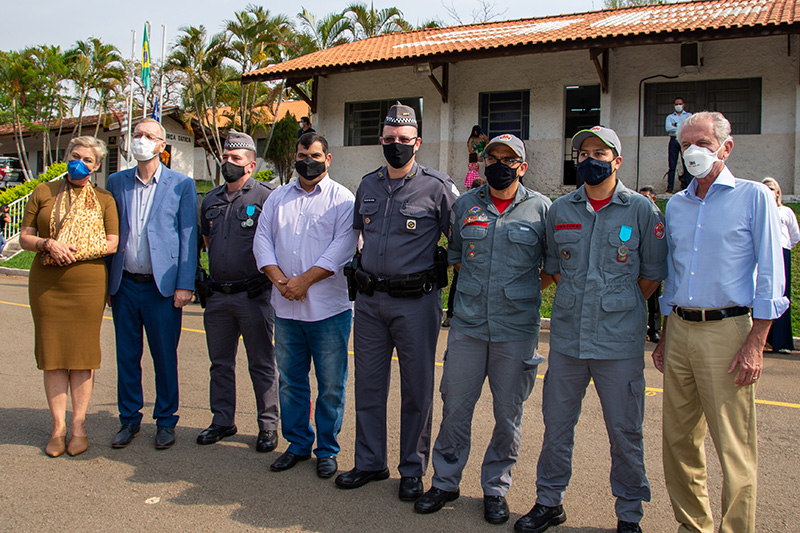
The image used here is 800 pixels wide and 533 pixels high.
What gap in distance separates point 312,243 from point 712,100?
45.2 ft

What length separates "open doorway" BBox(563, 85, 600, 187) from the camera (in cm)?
1761

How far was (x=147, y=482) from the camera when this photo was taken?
13.1 ft

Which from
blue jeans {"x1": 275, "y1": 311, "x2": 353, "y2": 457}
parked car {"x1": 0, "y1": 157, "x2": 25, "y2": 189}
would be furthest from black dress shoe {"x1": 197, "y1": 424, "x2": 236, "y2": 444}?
parked car {"x1": 0, "y1": 157, "x2": 25, "y2": 189}

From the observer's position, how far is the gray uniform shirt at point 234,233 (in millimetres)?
4727

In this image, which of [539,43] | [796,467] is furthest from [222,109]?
[796,467]

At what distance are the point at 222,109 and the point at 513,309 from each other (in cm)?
3412

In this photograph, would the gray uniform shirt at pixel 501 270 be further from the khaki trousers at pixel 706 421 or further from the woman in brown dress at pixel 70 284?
the woman in brown dress at pixel 70 284

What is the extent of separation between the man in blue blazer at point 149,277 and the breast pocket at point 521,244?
2421 millimetres

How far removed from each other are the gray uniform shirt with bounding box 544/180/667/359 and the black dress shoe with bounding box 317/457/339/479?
1.66 metres

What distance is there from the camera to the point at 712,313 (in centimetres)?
318

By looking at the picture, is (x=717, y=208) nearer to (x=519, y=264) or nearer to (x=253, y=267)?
(x=519, y=264)

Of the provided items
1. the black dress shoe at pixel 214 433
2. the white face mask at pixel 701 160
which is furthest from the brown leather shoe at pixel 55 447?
the white face mask at pixel 701 160

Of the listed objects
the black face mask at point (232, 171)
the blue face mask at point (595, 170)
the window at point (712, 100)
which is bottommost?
the blue face mask at point (595, 170)

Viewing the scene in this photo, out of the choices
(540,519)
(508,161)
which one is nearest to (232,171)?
(508,161)
